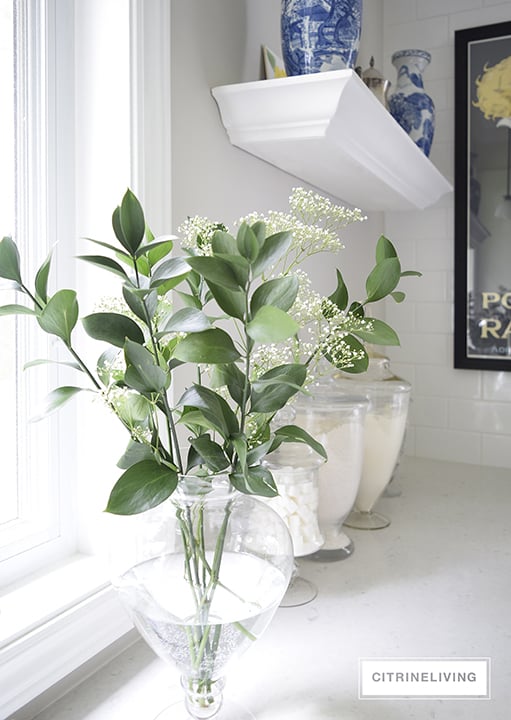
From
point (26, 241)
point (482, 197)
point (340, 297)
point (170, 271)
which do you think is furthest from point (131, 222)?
point (482, 197)

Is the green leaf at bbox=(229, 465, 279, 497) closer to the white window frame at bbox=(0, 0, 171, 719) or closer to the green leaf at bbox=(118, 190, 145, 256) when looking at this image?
the green leaf at bbox=(118, 190, 145, 256)

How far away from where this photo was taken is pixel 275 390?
0.59 m

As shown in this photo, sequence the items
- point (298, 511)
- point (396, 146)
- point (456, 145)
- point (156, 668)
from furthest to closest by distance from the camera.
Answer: point (456, 145)
point (396, 146)
point (298, 511)
point (156, 668)

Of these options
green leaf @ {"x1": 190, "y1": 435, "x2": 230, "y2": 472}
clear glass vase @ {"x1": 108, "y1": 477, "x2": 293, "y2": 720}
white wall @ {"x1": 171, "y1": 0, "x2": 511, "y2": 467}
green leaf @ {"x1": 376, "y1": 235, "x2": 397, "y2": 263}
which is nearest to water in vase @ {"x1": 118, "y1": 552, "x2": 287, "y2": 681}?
clear glass vase @ {"x1": 108, "y1": 477, "x2": 293, "y2": 720}

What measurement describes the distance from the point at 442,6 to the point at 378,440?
1.41 metres

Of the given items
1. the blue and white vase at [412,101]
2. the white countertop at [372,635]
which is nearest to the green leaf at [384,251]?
the white countertop at [372,635]

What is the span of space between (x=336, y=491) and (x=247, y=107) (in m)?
Result: 0.67

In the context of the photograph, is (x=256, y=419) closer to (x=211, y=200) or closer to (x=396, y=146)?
(x=211, y=200)

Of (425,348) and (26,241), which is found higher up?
(26,241)

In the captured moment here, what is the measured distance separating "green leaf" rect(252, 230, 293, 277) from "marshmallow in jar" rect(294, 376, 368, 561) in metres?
0.65

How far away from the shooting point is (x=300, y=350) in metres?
0.67

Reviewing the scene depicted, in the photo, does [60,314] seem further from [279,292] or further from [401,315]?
[401,315]

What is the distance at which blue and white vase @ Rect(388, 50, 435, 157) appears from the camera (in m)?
1.71

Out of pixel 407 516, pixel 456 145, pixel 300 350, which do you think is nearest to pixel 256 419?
pixel 300 350
